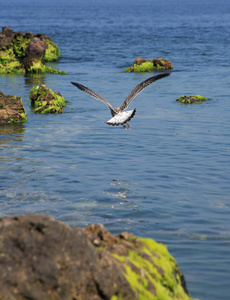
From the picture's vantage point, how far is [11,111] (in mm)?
26531

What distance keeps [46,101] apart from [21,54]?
21.3m

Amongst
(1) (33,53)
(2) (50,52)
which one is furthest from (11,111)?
(2) (50,52)

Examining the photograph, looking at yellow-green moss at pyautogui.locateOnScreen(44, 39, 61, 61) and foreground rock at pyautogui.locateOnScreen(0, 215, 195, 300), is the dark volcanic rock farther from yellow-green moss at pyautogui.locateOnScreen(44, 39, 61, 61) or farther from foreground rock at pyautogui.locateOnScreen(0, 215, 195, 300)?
foreground rock at pyautogui.locateOnScreen(0, 215, 195, 300)

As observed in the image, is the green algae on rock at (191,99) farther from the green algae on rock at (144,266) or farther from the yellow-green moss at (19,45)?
the green algae on rock at (144,266)

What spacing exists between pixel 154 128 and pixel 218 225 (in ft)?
41.2

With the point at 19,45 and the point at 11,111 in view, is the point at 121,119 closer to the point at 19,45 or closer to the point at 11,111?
the point at 11,111

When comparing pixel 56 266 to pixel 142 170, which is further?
pixel 142 170

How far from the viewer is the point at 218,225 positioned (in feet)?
43.1

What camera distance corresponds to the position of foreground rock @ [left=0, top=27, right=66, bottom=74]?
45.6 metres

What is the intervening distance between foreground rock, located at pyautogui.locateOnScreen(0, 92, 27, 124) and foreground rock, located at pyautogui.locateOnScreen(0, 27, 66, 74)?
17.6 metres

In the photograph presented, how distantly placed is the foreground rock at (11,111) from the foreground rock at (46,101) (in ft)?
6.65

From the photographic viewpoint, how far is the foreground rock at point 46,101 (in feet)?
95.2

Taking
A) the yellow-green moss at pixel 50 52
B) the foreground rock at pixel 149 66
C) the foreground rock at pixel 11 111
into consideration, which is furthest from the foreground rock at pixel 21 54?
the foreground rock at pixel 11 111

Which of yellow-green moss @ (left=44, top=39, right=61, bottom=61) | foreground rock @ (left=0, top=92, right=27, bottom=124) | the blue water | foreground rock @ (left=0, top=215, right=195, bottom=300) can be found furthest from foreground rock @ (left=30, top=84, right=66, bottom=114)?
yellow-green moss @ (left=44, top=39, right=61, bottom=61)
